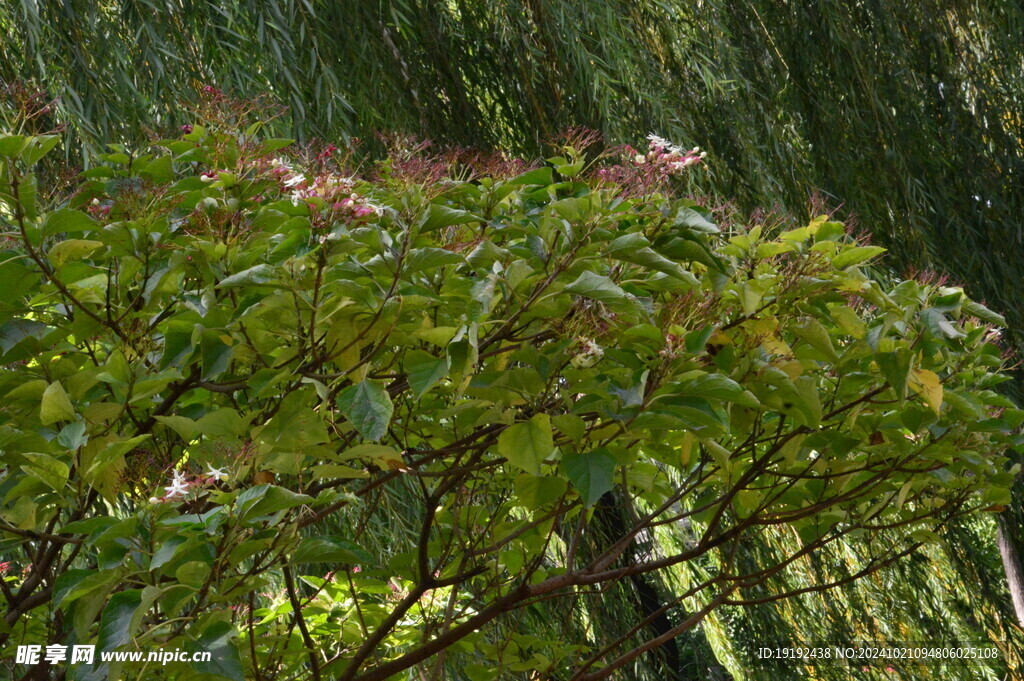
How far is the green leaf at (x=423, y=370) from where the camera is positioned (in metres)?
0.81

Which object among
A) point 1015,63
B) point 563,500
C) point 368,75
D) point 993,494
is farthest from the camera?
point 1015,63

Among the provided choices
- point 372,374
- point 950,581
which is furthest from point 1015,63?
point 372,374

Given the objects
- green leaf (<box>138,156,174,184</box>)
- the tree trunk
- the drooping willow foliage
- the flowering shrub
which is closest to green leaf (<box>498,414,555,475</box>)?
the flowering shrub

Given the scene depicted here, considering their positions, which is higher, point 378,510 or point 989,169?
point 989,169

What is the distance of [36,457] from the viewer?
0.79 m

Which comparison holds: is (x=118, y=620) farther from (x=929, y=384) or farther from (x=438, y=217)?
(x=929, y=384)

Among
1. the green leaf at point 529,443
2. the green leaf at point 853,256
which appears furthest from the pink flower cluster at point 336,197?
the green leaf at point 853,256

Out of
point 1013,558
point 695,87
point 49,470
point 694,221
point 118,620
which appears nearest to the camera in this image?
point 118,620

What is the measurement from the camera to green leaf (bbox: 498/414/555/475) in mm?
881

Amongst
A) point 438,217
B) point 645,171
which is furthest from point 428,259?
point 645,171

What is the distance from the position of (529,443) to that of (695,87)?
2.18 metres

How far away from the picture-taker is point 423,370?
837mm

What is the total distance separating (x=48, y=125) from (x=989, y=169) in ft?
8.86

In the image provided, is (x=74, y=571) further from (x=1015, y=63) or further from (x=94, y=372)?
(x=1015, y=63)
